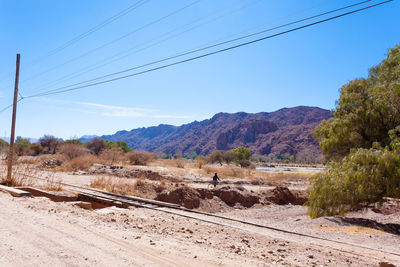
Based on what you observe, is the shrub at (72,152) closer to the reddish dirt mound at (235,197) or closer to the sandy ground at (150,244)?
the reddish dirt mound at (235,197)

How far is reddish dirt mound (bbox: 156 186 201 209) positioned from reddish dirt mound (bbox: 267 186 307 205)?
6.51 metres

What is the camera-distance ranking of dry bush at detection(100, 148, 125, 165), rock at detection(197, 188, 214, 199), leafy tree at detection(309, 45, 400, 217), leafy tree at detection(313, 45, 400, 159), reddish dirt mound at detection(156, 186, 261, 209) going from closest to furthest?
leafy tree at detection(309, 45, 400, 217) → leafy tree at detection(313, 45, 400, 159) → reddish dirt mound at detection(156, 186, 261, 209) → rock at detection(197, 188, 214, 199) → dry bush at detection(100, 148, 125, 165)

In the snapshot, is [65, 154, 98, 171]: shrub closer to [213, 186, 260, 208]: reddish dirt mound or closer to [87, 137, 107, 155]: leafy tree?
[213, 186, 260, 208]: reddish dirt mound

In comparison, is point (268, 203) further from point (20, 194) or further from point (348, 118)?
point (20, 194)

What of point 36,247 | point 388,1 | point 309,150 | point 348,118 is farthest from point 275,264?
point 309,150

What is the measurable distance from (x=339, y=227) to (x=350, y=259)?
487 cm

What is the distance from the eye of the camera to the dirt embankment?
1853 cm

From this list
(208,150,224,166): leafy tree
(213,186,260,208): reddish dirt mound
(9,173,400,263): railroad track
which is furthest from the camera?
(208,150,224,166): leafy tree

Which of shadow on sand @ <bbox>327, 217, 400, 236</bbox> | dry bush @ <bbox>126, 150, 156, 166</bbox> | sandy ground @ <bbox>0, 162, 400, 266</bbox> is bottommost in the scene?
shadow on sand @ <bbox>327, 217, 400, 236</bbox>

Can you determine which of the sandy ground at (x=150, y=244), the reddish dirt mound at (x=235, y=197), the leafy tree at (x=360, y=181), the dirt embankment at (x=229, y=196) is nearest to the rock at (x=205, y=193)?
the dirt embankment at (x=229, y=196)

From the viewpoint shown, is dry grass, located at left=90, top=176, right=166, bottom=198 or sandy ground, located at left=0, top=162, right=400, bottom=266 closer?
sandy ground, located at left=0, top=162, right=400, bottom=266

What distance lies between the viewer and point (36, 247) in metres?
5.77

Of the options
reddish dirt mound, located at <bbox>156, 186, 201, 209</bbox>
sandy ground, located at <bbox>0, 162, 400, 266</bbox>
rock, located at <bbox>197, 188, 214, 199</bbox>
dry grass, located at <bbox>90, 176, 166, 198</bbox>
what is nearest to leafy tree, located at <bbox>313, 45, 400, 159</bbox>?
sandy ground, located at <bbox>0, 162, 400, 266</bbox>

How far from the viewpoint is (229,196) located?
2072 cm
